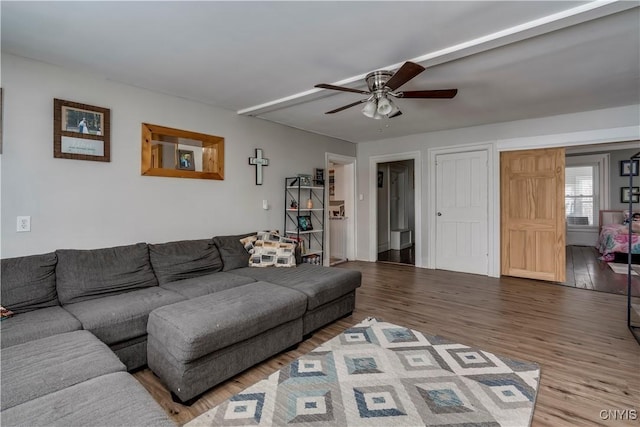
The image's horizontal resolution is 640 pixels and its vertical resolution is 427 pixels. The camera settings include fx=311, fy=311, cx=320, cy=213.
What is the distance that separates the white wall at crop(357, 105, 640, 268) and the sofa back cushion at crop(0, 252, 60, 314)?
4.77 m

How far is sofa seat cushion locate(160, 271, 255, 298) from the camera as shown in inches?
100

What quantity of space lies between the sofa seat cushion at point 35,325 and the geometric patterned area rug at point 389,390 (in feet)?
3.22

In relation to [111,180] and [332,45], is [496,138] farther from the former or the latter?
[111,180]

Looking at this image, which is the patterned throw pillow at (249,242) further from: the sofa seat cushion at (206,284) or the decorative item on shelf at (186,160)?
the decorative item on shelf at (186,160)

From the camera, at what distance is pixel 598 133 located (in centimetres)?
402

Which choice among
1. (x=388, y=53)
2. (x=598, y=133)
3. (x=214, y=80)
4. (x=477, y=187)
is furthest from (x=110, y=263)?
(x=598, y=133)

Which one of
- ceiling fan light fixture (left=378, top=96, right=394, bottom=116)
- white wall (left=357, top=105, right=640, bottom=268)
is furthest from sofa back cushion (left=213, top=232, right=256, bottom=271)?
white wall (left=357, top=105, right=640, bottom=268)

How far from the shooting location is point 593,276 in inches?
187

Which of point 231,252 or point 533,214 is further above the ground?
point 533,214

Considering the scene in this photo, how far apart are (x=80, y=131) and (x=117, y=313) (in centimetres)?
169

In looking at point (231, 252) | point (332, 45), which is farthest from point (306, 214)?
point (332, 45)

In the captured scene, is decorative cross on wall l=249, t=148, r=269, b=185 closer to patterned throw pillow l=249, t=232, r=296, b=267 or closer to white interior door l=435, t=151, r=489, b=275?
patterned throw pillow l=249, t=232, r=296, b=267

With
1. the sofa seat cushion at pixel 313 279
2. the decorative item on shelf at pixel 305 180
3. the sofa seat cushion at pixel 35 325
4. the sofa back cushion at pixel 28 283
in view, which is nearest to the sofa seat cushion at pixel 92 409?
the sofa seat cushion at pixel 35 325

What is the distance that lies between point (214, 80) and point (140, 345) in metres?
2.36
